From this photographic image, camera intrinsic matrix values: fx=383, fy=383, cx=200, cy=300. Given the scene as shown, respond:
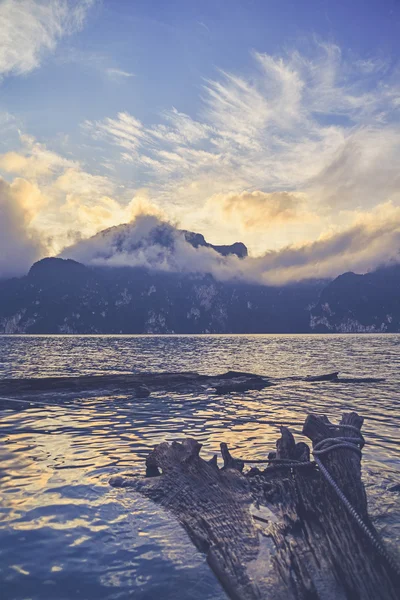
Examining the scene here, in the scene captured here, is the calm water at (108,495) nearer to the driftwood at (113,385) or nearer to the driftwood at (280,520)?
the driftwood at (280,520)

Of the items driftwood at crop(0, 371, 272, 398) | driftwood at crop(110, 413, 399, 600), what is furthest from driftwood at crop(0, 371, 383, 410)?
driftwood at crop(110, 413, 399, 600)

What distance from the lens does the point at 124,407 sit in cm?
2772

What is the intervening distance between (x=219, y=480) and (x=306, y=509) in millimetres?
2355

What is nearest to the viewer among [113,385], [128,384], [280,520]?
[280,520]

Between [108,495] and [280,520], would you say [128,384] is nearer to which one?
[108,495]

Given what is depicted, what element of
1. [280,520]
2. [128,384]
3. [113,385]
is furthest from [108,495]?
[128,384]

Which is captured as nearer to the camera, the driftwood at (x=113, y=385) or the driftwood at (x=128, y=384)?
the driftwood at (x=113, y=385)

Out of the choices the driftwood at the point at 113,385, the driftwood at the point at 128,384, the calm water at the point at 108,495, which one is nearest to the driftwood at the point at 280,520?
the calm water at the point at 108,495

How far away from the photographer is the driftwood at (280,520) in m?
6.39

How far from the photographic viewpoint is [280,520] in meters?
8.88

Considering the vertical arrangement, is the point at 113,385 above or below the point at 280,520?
below

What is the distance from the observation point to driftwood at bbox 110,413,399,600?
6387 mm

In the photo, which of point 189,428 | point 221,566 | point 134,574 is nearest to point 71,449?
point 189,428

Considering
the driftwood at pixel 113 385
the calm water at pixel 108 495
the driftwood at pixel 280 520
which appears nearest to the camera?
the driftwood at pixel 280 520
